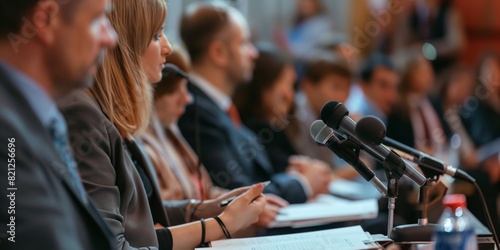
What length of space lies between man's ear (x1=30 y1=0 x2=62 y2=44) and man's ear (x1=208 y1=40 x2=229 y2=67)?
73.7 inches

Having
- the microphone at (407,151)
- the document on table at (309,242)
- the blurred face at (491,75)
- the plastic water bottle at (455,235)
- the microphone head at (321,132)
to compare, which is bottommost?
the document on table at (309,242)

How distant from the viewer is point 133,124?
1.56 m

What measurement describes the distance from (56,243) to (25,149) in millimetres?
127

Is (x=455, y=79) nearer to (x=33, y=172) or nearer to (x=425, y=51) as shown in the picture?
(x=425, y=51)

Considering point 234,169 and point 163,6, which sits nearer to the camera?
point 163,6

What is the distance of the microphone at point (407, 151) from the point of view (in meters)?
1.26

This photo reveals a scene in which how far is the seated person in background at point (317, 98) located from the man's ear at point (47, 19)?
2.34 meters

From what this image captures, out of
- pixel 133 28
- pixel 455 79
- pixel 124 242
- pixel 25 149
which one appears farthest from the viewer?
pixel 455 79

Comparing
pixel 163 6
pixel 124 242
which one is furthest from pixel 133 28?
pixel 124 242

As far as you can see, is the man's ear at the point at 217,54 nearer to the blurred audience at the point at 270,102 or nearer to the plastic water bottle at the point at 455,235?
the blurred audience at the point at 270,102

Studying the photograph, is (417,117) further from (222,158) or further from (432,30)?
(432,30)

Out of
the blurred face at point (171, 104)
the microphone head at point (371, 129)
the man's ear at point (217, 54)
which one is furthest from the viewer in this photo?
the man's ear at point (217, 54)

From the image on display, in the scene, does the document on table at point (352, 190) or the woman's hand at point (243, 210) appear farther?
the document on table at point (352, 190)

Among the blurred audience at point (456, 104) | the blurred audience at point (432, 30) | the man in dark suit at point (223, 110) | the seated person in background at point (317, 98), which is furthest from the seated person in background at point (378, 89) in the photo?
the blurred audience at point (432, 30)
